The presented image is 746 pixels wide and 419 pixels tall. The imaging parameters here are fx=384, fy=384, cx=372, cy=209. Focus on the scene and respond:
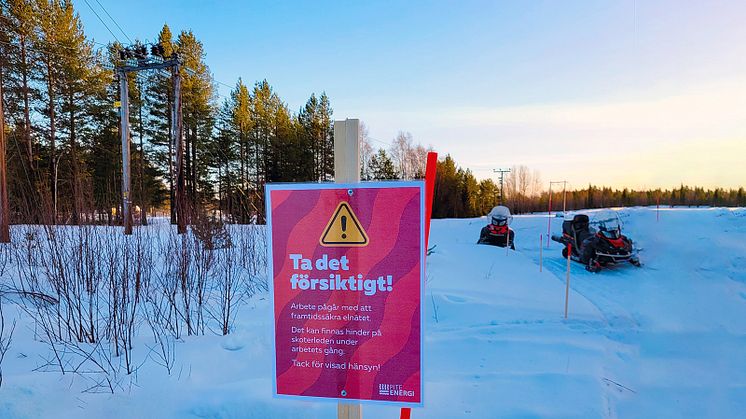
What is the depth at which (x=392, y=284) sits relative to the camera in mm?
1549

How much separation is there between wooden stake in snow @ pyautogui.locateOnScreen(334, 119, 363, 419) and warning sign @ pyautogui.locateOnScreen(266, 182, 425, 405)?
7 cm

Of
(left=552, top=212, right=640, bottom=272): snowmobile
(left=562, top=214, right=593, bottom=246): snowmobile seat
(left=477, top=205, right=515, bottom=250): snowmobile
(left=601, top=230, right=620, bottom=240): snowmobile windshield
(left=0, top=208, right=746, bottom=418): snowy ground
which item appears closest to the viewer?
(left=0, top=208, right=746, bottom=418): snowy ground

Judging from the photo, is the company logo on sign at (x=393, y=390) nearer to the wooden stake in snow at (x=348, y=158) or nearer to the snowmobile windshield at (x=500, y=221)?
the wooden stake in snow at (x=348, y=158)

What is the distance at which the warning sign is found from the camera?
60.7 inches

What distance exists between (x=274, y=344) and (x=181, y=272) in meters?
4.24

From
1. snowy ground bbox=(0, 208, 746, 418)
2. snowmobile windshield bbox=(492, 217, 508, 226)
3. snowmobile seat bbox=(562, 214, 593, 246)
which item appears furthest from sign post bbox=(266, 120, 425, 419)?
snowmobile windshield bbox=(492, 217, 508, 226)

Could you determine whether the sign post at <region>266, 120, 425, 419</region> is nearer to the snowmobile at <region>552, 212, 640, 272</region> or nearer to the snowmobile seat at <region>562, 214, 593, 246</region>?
the snowmobile at <region>552, 212, 640, 272</region>

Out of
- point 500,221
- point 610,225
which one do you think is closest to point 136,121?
point 500,221

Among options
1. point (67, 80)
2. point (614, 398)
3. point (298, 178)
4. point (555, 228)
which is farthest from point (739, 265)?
point (67, 80)

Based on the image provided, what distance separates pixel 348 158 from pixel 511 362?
3581 millimetres

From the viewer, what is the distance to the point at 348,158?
64.0 inches

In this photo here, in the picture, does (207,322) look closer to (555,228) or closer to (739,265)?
(739,265)

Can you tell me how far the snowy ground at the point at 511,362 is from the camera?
2.89 meters

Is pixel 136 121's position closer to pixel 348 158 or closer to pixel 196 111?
pixel 196 111
